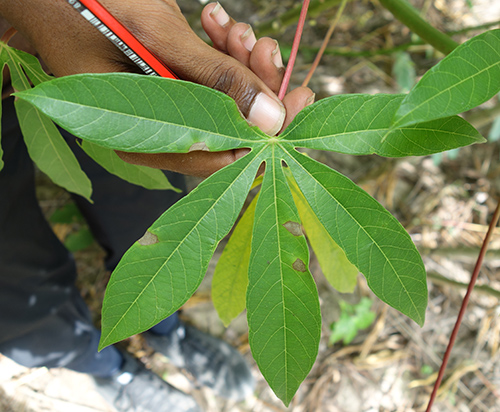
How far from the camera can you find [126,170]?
0.81m

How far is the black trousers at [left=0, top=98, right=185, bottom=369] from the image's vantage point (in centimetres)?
114

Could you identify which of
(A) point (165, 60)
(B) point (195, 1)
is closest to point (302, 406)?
(A) point (165, 60)

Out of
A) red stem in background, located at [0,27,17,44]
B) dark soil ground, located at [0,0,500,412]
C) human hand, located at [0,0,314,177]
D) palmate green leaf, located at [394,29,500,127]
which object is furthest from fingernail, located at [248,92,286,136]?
dark soil ground, located at [0,0,500,412]

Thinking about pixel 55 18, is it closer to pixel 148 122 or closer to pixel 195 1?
pixel 148 122

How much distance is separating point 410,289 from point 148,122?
41cm

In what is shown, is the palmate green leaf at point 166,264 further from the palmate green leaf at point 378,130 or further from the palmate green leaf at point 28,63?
the palmate green leaf at point 28,63

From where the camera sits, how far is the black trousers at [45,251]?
114cm

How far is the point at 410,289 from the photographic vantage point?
0.54 meters

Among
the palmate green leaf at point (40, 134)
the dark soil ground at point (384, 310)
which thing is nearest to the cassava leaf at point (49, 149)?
the palmate green leaf at point (40, 134)

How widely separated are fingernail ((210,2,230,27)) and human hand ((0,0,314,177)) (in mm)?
211

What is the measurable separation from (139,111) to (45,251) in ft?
3.34

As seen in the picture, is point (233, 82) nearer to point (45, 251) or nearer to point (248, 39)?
point (248, 39)

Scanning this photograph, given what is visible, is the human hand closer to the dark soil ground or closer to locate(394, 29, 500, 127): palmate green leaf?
locate(394, 29, 500, 127): palmate green leaf

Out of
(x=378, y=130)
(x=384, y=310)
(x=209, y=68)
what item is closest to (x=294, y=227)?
(x=378, y=130)
